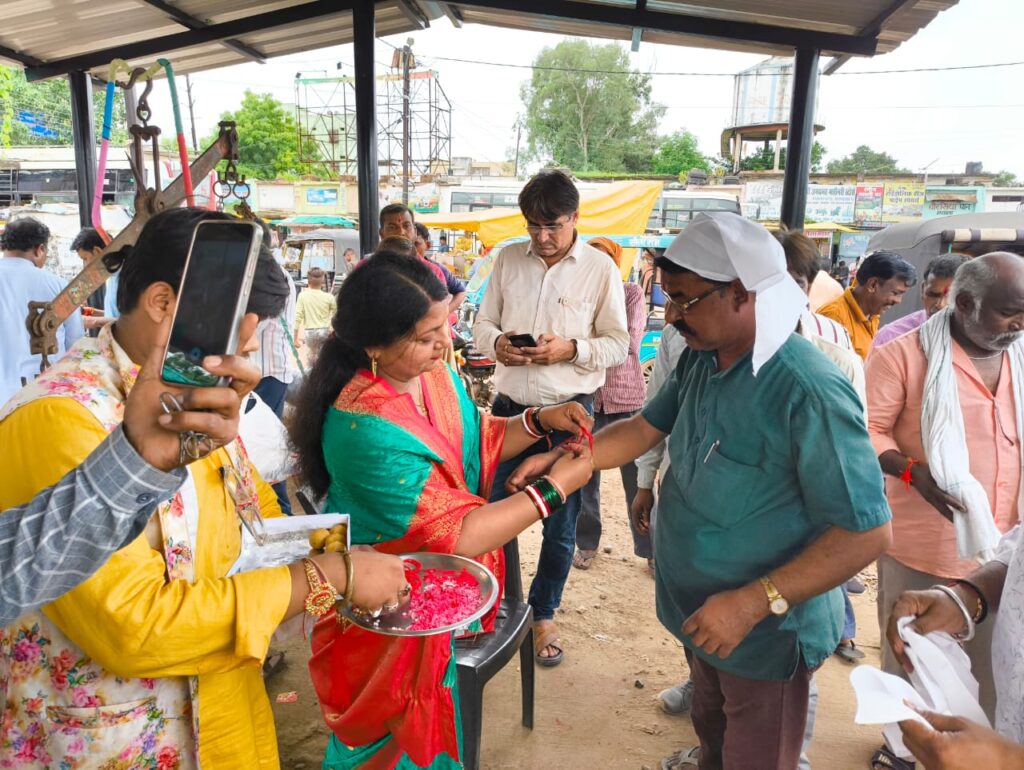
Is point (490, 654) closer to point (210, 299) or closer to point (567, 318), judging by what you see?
point (567, 318)

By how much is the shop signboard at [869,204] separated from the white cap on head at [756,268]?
2910cm

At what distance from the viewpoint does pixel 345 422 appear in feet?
6.37

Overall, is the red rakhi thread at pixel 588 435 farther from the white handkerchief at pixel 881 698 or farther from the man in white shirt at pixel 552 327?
the white handkerchief at pixel 881 698

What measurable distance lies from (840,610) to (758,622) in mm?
395

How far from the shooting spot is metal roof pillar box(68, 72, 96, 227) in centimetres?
534

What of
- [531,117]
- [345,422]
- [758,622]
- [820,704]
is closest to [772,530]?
[758,622]

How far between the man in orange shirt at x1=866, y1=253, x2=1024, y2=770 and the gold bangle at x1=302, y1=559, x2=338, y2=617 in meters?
2.11

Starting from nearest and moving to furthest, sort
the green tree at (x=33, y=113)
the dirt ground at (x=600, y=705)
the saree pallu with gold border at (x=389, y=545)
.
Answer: the saree pallu with gold border at (x=389, y=545)
the dirt ground at (x=600, y=705)
the green tree at (x=33, y=113)

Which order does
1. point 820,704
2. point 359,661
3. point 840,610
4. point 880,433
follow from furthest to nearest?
point 820,704 < point 880,433 < point 359,661 < point 840,610

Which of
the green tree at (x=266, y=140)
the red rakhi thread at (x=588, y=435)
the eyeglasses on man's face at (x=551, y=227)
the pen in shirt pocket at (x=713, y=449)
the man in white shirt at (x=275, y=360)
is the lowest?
the man in white shirt at (x=275, y=360)

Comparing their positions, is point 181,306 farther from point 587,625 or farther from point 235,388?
point 587,625

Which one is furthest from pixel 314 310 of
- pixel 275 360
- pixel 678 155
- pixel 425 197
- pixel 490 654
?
pixel 678 155

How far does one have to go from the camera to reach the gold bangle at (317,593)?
1318 millimetres

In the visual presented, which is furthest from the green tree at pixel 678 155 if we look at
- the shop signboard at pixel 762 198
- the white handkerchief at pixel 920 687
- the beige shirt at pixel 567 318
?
the white handkerchief at pixel 920 687
